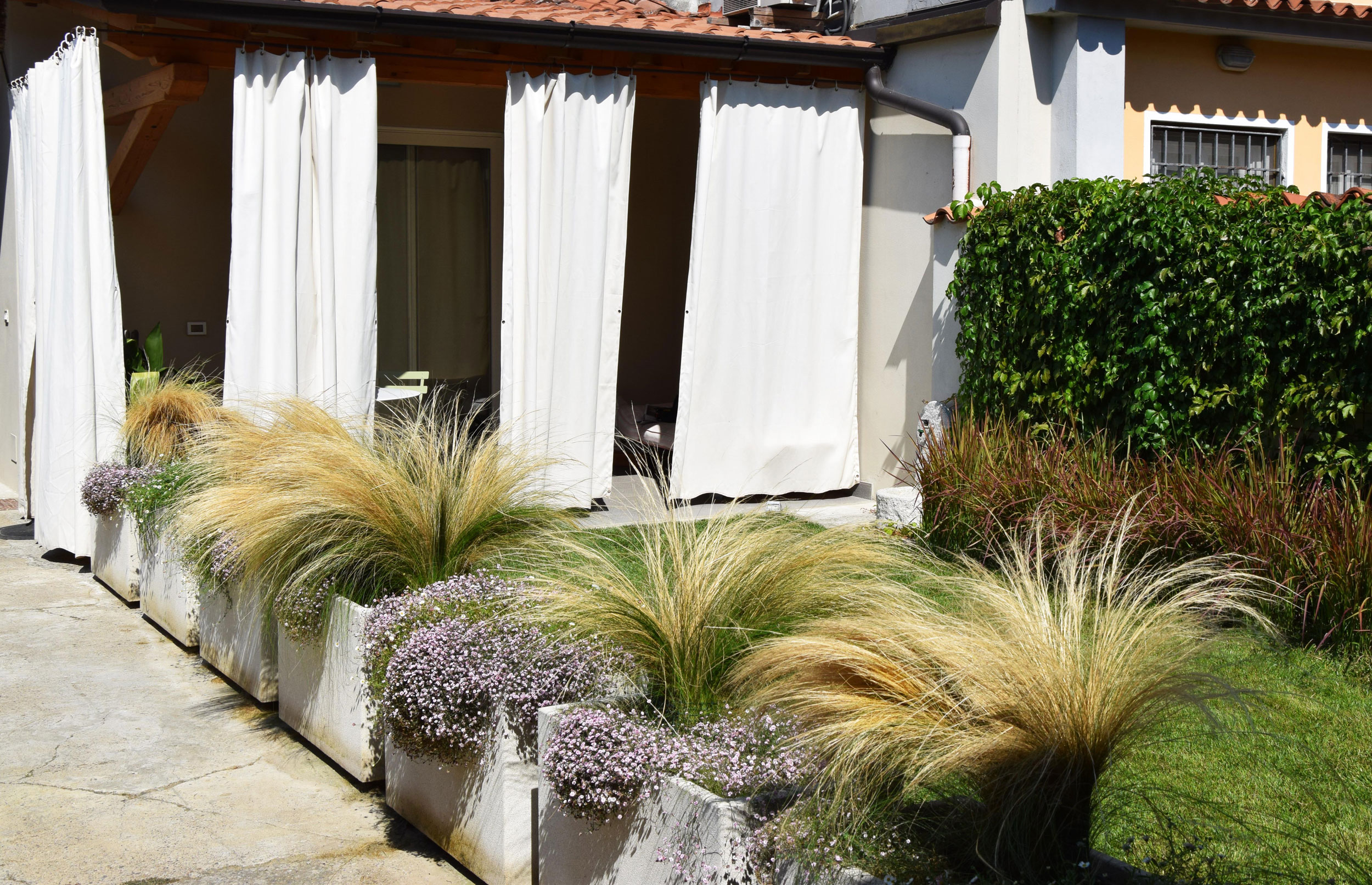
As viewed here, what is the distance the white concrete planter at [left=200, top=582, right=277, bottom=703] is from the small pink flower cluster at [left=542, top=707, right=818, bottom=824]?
2.22 m

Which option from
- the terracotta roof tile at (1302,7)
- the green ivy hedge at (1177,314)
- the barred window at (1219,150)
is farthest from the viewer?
the barred window at (1219,150)

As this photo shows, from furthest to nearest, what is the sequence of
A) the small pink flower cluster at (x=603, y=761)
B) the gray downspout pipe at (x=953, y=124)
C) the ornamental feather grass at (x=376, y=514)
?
the gray downspout pipe at (x=953, y=124)
the ornamental feather grass at (x=376, y=514)
the small pink flower cluster at (x=603, y=761)

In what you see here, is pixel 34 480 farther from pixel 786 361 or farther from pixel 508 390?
pixel 786 361

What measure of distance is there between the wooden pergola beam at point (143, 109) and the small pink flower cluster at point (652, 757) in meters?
5.46

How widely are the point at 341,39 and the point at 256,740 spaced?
4.27 metres

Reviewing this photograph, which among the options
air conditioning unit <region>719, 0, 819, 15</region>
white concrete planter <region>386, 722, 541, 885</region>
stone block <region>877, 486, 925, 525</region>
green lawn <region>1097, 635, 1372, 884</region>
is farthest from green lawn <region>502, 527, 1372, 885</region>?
air conditioning unit <region>719, 0, 819, 15</region>

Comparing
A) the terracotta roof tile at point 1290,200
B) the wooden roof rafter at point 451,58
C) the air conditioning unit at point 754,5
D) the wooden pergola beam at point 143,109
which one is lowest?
the terracotta roof tile at point 1290,200

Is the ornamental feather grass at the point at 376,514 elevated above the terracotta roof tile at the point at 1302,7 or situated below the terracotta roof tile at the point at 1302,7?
below

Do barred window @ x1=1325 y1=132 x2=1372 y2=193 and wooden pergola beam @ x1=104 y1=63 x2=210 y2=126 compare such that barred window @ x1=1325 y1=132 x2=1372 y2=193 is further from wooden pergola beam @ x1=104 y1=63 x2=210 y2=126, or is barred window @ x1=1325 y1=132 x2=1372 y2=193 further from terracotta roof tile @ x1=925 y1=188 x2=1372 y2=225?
wooden pergola beam @ x1=104 y1=63 x2=210 y2=126

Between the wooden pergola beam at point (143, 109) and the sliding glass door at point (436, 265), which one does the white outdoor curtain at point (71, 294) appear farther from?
the sliding glass door at point (436, 265)

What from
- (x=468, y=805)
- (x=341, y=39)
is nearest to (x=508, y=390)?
(x=341, y=39)

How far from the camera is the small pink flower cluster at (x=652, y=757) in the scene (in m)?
3.07

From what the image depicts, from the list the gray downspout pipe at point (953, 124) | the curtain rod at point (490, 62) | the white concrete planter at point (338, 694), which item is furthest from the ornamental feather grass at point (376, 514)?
the gray downspout pipe at point (953, 124)

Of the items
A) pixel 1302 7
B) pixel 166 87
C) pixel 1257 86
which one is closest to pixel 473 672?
pixel 166 87
